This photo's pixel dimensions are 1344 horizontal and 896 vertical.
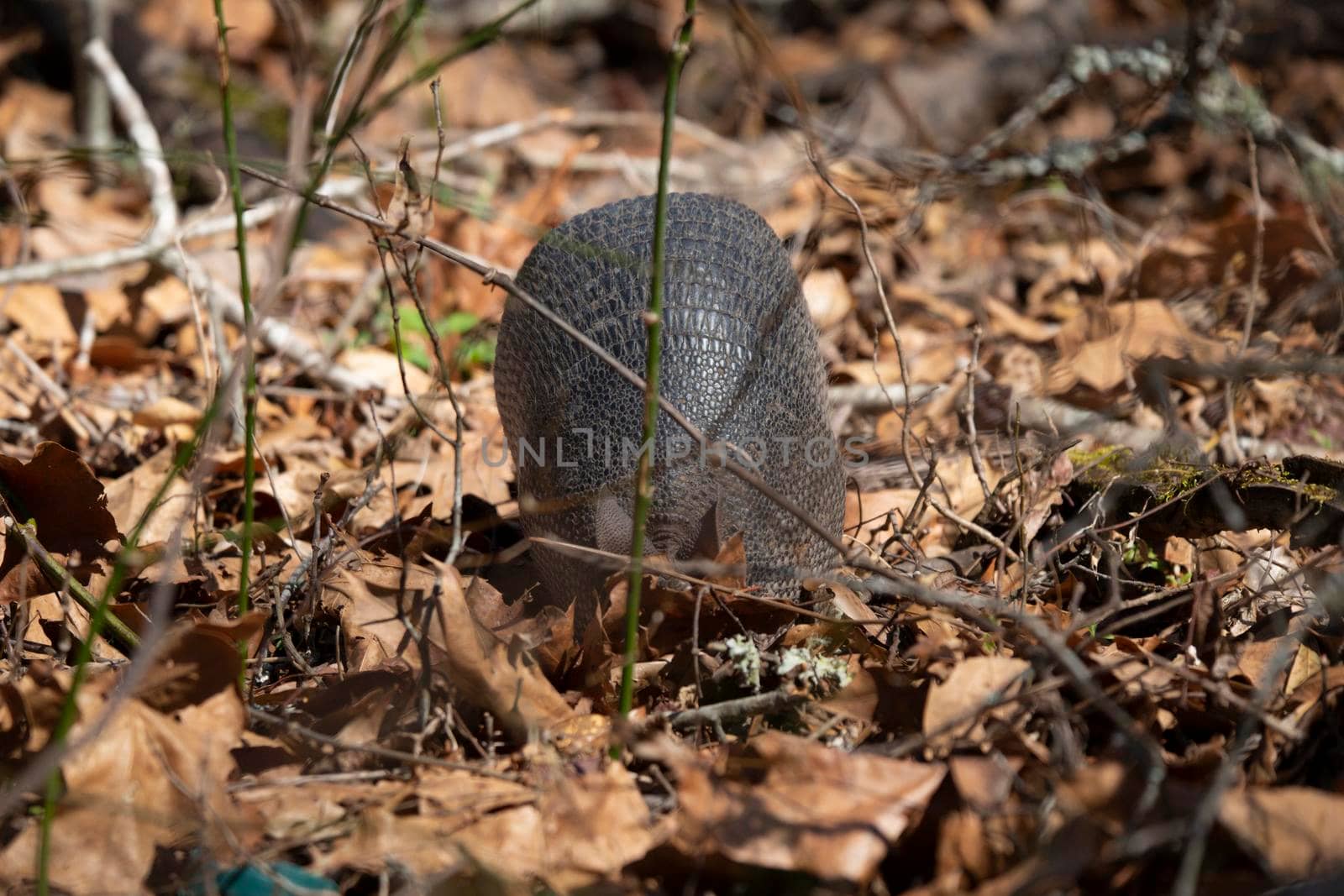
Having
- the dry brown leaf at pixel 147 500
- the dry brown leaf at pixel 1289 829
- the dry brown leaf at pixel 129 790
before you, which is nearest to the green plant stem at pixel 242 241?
the dry brown leaf at pixel 129 790

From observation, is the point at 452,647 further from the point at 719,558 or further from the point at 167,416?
the point at 167,416

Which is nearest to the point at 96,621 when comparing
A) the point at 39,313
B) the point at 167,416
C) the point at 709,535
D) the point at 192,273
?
the point at 709,535

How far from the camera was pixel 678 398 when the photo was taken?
2.29m

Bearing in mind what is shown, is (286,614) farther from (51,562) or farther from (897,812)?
(897,812)

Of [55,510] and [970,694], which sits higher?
[55,510]

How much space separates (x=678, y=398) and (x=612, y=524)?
28cm

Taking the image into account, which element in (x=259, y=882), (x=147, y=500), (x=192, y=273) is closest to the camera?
(x=259, y=882)

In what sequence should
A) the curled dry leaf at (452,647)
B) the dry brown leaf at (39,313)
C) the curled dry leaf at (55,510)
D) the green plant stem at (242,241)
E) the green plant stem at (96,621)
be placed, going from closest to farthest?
the green plant stem at (96,621)
the green plant stem at (242,241)
the curled dry leaf at (452,647)
the curled dry leaf at (55,510)
the dry brown leaf at (39,313)

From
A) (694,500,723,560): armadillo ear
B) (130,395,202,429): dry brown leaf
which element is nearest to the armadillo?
(694,500,723,560): armadillo ear

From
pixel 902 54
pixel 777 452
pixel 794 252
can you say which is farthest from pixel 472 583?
pixel 902 54

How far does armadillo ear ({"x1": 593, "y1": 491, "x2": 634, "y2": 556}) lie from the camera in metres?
2.21

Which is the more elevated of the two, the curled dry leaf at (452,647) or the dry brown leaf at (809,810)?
the curled dry leaf at (452,647)

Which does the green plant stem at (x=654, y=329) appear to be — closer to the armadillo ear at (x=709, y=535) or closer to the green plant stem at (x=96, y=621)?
the armadillo ear at (x=709, y=535)

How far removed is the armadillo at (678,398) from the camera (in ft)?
7.35
